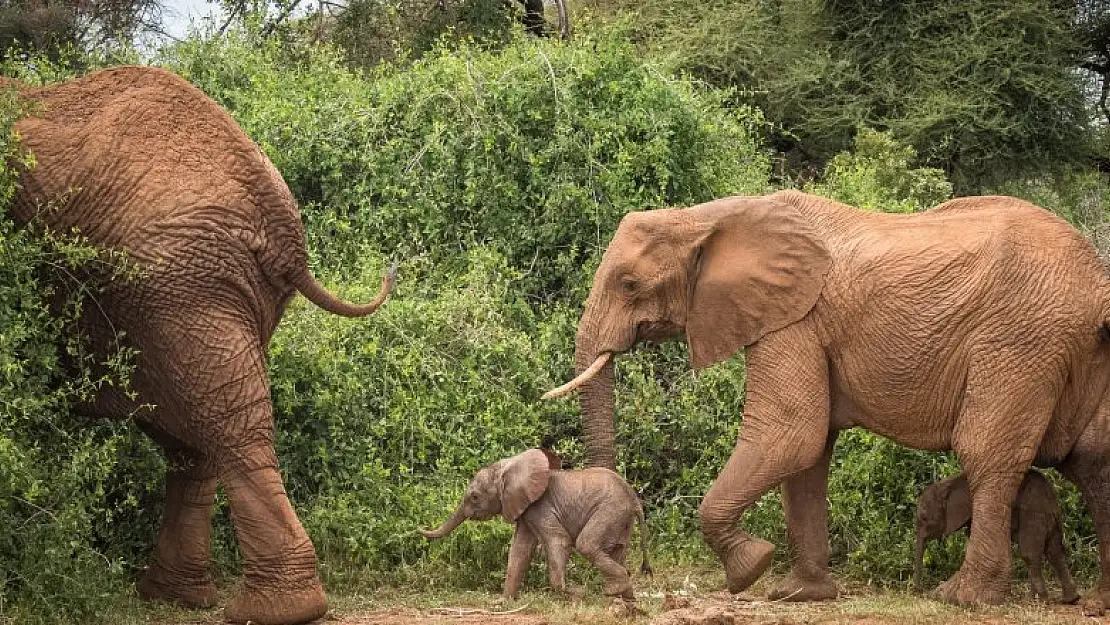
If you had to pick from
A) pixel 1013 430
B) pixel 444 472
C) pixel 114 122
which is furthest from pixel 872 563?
pixel 114 122

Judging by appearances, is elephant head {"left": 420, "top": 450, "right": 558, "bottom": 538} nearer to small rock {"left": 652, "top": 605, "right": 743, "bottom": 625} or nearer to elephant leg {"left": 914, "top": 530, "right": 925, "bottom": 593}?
small rock {"left": 652, "top": 605, "right": 743, "bottom": 625}

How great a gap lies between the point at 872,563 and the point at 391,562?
93.6 inches

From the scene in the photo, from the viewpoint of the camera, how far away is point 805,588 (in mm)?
8062

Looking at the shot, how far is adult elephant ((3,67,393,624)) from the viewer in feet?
22.6

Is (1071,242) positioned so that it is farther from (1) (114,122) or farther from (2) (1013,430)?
(1) (114,122)

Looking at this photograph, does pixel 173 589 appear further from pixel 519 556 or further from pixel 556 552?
pixel 556 552

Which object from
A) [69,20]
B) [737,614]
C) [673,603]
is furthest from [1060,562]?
[69,20]

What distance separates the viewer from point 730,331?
788 cm

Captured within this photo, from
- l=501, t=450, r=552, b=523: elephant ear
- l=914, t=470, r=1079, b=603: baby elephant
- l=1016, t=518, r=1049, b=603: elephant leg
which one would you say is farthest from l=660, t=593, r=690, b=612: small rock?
l=1016, t=518, r=1049, b=603: elephant leg

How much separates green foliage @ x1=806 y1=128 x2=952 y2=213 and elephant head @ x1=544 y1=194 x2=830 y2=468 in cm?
320

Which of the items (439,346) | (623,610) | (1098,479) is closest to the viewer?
(623,610)

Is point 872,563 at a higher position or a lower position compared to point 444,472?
lower

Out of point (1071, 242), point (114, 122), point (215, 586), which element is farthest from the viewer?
point (215, 586)

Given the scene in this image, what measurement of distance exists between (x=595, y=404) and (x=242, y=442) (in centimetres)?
172
